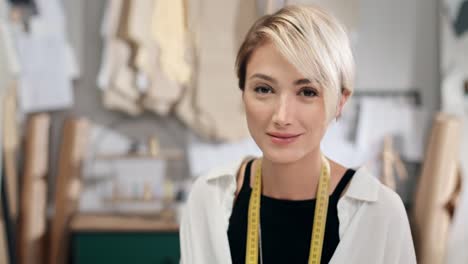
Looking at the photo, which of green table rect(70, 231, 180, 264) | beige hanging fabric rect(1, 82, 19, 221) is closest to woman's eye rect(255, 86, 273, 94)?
green table rect(70, 231, 180, 264)

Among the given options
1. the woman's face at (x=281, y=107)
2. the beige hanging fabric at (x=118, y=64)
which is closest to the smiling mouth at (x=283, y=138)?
the woman's face at (x=281, y=107)

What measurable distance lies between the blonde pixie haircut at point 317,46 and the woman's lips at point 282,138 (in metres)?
0.05

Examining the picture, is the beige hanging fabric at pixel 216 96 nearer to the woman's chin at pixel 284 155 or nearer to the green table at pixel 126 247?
the green table at pixel 126 247

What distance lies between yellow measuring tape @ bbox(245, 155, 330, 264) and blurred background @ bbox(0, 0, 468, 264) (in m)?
0.88

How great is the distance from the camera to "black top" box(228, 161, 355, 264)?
673 mm

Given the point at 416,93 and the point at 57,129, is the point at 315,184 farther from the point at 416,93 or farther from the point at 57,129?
the point at 57,129

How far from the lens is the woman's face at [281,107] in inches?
24.6

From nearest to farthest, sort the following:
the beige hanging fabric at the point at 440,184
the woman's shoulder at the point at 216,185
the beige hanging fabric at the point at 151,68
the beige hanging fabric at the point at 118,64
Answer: the woman's shoulder at the point at 216,185
the beige hanging fabric at the point at 440,184
the beige hanging fabric at the point at 151,68
the beige hanging fabric at the point at 118,64

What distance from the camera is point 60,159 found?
6.21ft

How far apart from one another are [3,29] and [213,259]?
4.26 feet

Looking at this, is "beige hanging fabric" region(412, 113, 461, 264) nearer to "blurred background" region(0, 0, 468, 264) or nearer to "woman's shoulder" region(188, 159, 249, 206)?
"blurred background" region(0, 0, 468, 264)

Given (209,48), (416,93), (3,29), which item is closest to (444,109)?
(416,93)

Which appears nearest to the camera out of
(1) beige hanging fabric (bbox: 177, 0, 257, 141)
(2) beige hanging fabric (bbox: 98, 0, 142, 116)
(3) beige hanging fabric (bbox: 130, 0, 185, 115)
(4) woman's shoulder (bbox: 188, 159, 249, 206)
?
(4) woman's shoulder (bbox: 188, 159, 249, 206)

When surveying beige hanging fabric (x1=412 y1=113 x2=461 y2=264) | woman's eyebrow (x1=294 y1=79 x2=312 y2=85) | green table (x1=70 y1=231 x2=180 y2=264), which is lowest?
green table (x1=70 y1=231 x2=180 y2=264)
